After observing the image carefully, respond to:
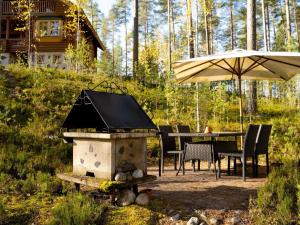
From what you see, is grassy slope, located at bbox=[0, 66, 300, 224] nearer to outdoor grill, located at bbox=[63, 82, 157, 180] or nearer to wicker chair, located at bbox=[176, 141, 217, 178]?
outdoor grill, located at bbox=[63, 82, 157, 180]

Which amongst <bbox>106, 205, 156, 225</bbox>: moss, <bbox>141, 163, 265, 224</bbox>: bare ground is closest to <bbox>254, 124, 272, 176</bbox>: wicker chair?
<bbox>141, 163, 265, 224</bbox>: bare ground

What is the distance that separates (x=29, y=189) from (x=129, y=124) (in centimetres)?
204

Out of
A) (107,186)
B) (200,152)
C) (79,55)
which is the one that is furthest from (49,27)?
(107,186)

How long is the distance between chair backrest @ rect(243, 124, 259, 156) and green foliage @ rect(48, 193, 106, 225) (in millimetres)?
2909

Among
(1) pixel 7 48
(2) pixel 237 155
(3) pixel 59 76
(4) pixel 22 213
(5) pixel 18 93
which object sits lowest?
(4) pixel 22 213

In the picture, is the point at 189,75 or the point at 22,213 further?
the point at 189,75

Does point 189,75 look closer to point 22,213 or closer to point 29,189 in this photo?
point 29,189

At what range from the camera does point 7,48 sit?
24.1 m

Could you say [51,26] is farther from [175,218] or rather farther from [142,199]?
[175,218]

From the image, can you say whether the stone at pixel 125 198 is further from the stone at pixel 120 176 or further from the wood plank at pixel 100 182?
the stone at pixel 120 176

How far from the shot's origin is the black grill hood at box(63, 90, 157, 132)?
14.1ft

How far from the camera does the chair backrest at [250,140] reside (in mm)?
5965

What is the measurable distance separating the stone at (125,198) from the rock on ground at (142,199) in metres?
0.07

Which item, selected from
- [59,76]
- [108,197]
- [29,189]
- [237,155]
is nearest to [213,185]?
[237,155]
